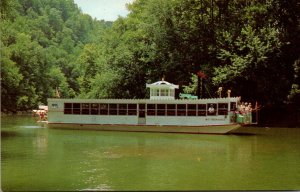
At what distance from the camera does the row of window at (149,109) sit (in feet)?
60.0

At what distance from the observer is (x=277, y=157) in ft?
38.5

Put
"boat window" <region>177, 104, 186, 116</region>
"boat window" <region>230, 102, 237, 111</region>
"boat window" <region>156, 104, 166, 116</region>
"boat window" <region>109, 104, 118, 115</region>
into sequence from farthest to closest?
"boat window" <region>109, 104, 118, 115</region> → "boat window" <region>156, 104, 166, 116</region> → "boat window" <region>177, 104, 186, 116</region> → "boat window" <region>230, 102, 237, 111</region>

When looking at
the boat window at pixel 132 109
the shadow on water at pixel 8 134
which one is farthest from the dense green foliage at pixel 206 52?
the shadow on water at pixel 8 134

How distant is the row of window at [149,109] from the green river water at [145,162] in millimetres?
1490

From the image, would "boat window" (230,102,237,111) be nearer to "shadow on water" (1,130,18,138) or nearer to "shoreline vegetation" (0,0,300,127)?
"shoreline vegetation" (0,0,300,127)

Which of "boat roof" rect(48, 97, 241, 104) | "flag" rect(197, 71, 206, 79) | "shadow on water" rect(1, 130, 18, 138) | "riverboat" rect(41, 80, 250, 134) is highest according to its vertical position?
"flag" rect(197, 71, 206, 79)

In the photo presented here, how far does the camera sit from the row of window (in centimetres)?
1830

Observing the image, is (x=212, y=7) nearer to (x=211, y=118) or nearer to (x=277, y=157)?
(x=211, y=118)

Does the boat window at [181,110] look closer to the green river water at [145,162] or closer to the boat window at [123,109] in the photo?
the green river water at [145,162]

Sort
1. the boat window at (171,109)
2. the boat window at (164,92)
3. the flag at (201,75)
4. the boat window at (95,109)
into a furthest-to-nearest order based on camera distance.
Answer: the flag at (201,75) < the boat window at (164,92) < the boat window at (95,109) < the boat window at (171,109)

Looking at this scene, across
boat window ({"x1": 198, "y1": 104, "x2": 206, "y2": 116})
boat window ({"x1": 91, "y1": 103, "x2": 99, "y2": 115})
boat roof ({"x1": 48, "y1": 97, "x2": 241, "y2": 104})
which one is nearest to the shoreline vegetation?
boat roof ({"x1": 48, "y1": 97, "x2": 241, "y2": 104})

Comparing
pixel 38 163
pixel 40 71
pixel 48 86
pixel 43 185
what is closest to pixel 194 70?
pixel 48 86

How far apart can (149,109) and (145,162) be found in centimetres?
852

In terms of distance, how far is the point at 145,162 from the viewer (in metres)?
10.6
